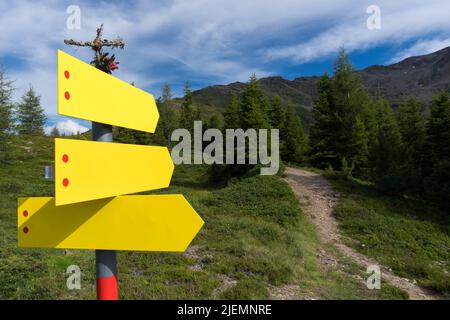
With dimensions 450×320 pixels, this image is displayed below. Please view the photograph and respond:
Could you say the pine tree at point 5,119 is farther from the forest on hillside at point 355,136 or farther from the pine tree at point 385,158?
the pine tree at point 385,158

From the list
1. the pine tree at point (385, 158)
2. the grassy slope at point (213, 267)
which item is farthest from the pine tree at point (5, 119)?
the pine tree at point (385, 158)

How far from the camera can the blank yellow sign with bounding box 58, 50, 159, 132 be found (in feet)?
6.57

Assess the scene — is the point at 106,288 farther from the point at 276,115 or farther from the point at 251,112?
the point at 276,115

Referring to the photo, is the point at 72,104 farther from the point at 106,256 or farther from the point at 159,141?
the point at 159,141

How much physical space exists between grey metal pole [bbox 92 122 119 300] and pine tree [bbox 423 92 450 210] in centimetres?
2144

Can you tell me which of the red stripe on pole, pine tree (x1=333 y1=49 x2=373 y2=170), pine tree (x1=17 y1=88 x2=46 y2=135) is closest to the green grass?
pine tree (x1=333 y1=49 x2=373 y2=170)

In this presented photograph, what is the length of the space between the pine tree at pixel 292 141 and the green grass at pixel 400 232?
41.9 feet

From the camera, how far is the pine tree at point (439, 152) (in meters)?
19.4

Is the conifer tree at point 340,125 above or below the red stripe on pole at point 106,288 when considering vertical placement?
above

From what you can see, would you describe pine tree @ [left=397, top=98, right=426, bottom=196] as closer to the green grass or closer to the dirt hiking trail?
the green grass

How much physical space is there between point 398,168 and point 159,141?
3197cm

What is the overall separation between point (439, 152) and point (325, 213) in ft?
35.0

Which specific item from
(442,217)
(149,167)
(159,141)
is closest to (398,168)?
(442,217)

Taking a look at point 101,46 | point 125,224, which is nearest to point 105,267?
point 125,224
